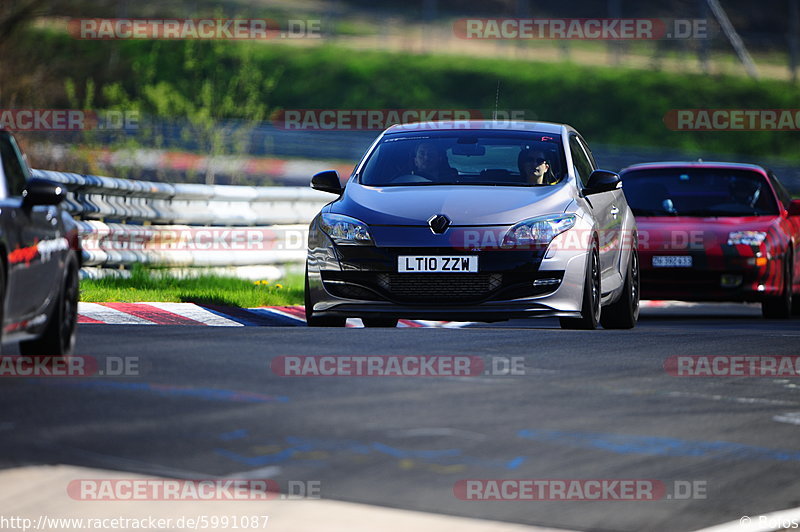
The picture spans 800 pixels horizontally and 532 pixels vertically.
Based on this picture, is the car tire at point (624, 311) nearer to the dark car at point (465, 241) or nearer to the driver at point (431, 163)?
the dark car at point (465, 241)

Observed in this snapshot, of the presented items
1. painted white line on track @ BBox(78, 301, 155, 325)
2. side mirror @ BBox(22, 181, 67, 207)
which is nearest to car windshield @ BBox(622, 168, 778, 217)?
painted white line on track @ BBox(78, 301, 155, 325)

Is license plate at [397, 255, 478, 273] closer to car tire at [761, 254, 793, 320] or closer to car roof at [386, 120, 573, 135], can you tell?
car roof at [386, 120, 573, 135]

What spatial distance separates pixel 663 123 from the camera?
181ft

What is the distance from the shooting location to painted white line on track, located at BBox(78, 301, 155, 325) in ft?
41.5

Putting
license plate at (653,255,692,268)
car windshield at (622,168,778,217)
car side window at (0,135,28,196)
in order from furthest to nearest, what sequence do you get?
car windshield at (622,168,778,217) → license plate at (653,255,692,268) → car side window at (0,135,28,196)

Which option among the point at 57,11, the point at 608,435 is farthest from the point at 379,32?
the point at 608,435

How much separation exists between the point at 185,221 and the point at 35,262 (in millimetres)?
8676

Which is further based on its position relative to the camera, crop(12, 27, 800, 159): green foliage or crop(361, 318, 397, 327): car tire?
crop(12, 27, 800, 159): green foliage

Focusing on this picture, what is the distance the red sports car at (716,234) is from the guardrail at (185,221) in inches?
167

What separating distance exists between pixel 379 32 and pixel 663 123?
13.6 metres

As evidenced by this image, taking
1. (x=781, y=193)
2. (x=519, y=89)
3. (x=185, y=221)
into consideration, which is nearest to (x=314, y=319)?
(x=185, y=221)

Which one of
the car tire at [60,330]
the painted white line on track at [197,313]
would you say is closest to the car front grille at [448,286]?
the painted white line on track at [197,313]

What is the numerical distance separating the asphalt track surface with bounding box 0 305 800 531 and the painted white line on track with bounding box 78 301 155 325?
2316 mm

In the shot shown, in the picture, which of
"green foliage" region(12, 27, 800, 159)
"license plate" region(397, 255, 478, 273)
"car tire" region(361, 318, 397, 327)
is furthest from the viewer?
"green foliage" region(12, 27, 800, 159)
